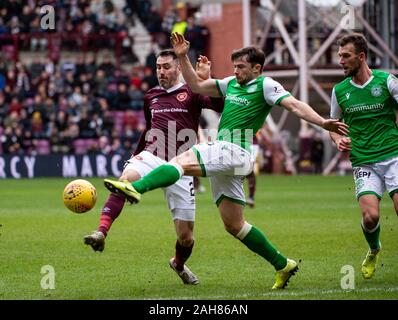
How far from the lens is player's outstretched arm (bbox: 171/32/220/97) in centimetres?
877

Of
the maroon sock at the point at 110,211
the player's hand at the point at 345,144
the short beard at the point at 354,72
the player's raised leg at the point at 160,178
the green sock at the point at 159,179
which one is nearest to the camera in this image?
the player's raised leg at the point at 160,178

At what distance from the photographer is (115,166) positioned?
30.5 metres

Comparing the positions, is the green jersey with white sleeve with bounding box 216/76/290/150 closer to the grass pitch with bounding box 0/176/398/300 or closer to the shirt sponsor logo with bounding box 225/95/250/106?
the shirt sponsor logo with bounding box 225/95/250/106

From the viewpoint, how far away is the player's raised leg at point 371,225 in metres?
9.09

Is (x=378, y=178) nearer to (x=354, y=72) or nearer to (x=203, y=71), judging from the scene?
(x=354, y=72)

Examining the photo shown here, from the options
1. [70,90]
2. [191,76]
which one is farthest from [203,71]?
[70,90]

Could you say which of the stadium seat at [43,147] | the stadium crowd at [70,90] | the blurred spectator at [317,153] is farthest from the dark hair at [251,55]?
the blurred spectator at [317,153]

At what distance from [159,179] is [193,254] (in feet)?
12.4

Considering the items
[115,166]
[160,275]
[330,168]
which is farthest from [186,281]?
[330,168]

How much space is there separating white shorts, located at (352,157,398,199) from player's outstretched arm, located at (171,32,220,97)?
5.37ft

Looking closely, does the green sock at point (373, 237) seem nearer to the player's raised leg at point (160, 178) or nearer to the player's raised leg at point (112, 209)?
the player's raised leg at point (160, 178)

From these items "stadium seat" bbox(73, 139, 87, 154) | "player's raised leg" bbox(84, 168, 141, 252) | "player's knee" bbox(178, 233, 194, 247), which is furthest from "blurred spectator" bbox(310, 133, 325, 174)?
"player's raised leg" bbox(84, 168, 141, 252)

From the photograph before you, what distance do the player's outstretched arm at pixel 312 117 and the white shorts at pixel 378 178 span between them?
1.04 meters
